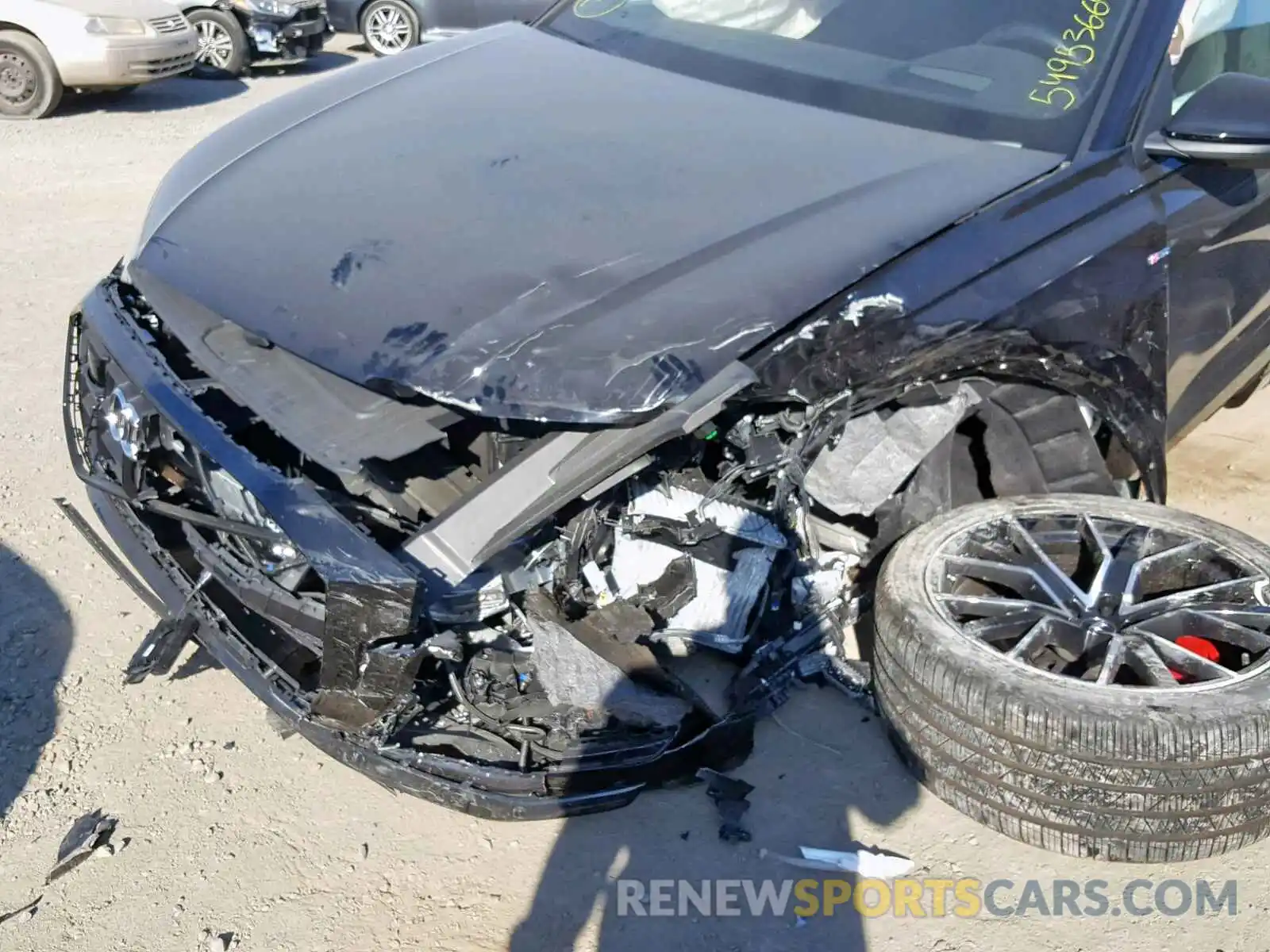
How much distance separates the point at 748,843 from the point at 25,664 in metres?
1.96

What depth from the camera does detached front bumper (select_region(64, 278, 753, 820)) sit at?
213cm

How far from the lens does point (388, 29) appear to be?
11.5 m

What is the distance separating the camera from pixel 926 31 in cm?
301

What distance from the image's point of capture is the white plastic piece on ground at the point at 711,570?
2686mm

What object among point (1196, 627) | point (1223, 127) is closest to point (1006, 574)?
point (1196, 627)

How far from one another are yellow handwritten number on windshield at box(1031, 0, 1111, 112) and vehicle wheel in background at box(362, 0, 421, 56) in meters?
9.61

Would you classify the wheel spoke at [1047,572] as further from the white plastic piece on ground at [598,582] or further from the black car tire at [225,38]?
the black car tire at [225,38]

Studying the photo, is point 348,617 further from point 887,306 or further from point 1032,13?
point 1032,13

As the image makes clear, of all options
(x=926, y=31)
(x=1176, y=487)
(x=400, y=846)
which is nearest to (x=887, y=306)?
(x=926, y=31)

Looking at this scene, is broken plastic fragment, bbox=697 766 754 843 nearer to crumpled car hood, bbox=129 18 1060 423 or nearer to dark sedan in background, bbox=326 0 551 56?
crumpled car hood, bbox=129 18 1060 423

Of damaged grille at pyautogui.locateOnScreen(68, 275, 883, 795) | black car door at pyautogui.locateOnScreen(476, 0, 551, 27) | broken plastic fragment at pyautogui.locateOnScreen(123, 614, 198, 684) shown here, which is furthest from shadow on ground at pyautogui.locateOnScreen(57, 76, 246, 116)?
broken plastic fragment at pyautogui.locateOnScreen(123, 614, 198, 684)

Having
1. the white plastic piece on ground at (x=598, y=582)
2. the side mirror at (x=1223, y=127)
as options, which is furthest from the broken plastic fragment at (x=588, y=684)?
the side mirror at (x=1223, y=127)

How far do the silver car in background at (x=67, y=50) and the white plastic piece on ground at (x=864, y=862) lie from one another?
28.1ft

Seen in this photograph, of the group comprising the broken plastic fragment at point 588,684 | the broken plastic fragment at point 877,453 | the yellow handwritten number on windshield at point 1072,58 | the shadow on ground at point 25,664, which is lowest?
the shadow on ground at point 25,664
